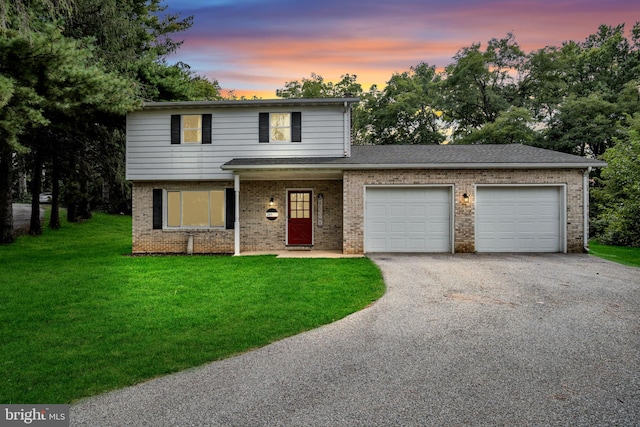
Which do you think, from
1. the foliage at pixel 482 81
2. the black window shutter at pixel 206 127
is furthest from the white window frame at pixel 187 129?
the foliage at pixel 482 81

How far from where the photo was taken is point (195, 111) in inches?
506

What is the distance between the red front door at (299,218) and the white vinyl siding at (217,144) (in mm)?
1447

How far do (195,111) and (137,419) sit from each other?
1150 cm

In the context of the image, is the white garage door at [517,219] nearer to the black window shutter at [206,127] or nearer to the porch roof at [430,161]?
the porch roof at [430,161]

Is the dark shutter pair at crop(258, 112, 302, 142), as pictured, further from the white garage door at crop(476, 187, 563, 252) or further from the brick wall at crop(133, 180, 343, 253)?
the white garage door at crop(476, 187, 563, 252)

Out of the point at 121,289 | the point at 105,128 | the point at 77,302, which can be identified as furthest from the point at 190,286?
the point at 105,128

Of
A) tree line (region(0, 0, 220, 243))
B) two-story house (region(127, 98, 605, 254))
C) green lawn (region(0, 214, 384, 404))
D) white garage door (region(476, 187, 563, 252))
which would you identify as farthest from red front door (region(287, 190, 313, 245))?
tree line (region(0, 0, 220, 243))

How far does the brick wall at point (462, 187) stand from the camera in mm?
11570

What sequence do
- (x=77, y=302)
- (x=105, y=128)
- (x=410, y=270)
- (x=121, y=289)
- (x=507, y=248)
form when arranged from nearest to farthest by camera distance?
(x=77, y=302), (x=121, y=289), (x=410, y=270), (x=507, y=248), (x=105, y=128)

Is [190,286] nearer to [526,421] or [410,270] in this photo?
[410,270]

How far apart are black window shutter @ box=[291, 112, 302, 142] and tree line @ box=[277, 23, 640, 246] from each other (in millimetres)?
14366

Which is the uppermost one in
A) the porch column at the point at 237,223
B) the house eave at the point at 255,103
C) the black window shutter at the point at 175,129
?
the house eave at the point at 255,103

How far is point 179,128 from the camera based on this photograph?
12961 millimetres

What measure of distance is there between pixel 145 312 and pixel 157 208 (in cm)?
816
